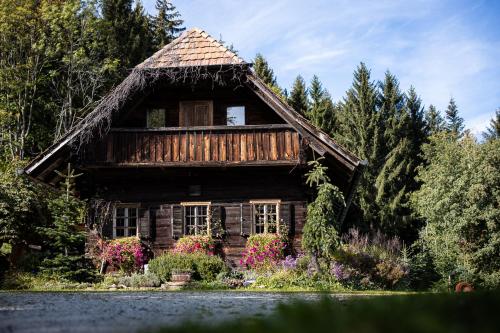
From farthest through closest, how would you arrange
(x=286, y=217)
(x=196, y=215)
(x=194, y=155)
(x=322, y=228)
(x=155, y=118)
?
(x=155, y=118)
(x=196, y=215)
(x=286, y=217)
(x=194, y=155)
(x=322, y=228)

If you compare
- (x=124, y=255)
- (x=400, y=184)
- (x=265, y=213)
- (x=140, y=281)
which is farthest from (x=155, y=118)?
(x=400, y=184)

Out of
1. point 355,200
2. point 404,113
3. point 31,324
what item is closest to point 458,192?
point 355,200

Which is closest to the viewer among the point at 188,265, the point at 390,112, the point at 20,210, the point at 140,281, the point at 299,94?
the point at 140,281

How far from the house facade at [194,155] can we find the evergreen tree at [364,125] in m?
15.0

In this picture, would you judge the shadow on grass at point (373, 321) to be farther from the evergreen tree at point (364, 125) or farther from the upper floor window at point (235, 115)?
the evergreen tree at point (364, 125)

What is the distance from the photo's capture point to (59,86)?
109 ft

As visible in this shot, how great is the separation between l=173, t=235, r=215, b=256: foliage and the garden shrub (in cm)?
114

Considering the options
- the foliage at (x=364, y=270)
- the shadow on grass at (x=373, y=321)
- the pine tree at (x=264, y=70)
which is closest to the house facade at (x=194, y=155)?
the foliage at (x=364, y=270)

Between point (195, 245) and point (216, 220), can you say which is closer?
point (195, 245)

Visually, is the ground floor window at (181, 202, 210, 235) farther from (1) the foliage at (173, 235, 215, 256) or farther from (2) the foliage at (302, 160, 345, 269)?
(2) the foliage at (302, 160, 345, 269)

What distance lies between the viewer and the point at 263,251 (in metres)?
19.0

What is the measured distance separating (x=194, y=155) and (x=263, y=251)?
143 inches

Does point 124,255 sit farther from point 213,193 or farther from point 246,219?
point 246,219

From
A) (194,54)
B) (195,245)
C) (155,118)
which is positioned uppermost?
(194,54)
